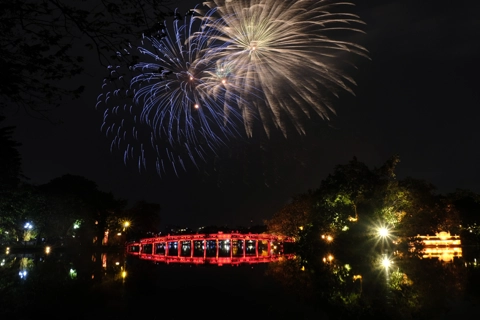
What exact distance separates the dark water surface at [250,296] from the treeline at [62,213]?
1922 centimetres

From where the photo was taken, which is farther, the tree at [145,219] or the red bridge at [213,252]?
the tree at [145,219]

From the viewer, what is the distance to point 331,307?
16.0 m

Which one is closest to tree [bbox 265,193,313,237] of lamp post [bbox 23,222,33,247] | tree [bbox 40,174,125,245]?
tree [bbox 40,174,125,245]

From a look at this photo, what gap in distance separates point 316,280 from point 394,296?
7.45m

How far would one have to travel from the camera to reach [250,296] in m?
19.9

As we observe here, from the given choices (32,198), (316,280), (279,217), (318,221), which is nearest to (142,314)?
(316,280)

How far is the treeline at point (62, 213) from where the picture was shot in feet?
144

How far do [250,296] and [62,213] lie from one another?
44408 millimetres

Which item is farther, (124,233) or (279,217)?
(124,233)

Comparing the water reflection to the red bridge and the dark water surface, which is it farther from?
the red bridge

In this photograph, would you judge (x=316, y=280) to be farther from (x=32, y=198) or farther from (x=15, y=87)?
(x=32, y=198)

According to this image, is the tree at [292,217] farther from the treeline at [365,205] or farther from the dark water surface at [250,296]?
the dark water surface at [250,296]

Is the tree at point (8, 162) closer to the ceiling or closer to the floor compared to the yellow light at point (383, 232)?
closer to the ceiling

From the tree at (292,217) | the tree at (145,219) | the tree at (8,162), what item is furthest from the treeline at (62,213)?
the tree at (292,217)
